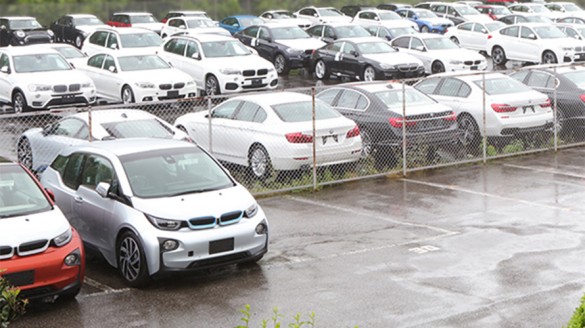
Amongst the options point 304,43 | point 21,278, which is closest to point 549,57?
point 304,43

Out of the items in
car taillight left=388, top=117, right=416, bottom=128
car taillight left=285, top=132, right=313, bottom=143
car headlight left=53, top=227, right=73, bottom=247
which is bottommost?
car taillight left=388, top=117, right=416, bottom=128

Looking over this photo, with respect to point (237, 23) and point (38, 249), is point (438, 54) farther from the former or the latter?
point (38, 249)

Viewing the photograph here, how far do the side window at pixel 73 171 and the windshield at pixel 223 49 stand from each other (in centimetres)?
1582

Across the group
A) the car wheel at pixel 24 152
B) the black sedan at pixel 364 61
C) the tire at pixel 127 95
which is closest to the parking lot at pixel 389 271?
the car wheel at pixel 24 152

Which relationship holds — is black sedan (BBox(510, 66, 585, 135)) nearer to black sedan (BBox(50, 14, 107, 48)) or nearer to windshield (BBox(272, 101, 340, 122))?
windshield (BBox(272, 101, 340, 122))

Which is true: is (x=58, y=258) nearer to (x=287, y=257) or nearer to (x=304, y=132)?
(x=287, y=257)

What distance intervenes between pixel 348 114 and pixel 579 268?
7902 mm

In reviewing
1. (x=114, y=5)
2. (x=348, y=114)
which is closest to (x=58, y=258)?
(x=348, y=114)

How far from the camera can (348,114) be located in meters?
19.6

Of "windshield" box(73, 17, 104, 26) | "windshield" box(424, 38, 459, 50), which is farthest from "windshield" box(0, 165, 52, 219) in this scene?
"windshield" box(73, 17, 104, 26)

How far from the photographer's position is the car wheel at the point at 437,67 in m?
32.0

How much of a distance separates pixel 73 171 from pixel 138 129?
412 cm

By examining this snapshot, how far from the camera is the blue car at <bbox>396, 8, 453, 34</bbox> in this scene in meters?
45.1

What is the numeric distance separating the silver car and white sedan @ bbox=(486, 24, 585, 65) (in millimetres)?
24178
